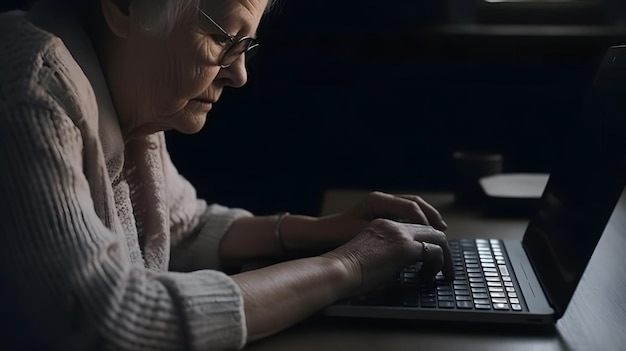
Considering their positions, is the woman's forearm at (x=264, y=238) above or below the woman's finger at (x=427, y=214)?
below

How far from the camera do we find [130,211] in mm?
1214

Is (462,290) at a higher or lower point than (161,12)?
lower

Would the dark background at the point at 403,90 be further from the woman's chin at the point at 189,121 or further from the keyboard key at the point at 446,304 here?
the keyboard key at the point at 446,304

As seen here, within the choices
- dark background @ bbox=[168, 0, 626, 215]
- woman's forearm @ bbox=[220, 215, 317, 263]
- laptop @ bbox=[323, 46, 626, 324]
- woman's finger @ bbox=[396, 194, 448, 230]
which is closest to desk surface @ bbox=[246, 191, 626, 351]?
laptop @ bbox=[323, 46, 626, 324]

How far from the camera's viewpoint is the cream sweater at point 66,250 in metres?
0.84

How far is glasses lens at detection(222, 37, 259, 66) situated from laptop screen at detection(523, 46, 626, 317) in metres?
0.50

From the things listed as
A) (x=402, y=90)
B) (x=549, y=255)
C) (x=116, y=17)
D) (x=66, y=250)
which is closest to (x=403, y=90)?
(x=402, y=90)

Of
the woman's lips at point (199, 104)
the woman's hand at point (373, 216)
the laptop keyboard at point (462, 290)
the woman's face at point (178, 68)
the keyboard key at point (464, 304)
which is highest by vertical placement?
the woman's face at point (178, 68)

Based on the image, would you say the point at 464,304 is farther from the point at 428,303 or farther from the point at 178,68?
the point at 178,68

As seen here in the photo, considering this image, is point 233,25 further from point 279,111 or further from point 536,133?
point 536,133

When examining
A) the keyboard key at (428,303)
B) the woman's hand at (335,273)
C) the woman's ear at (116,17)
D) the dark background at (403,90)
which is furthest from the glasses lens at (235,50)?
the dark background at (403,90)

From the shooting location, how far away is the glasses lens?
1102 millimetres

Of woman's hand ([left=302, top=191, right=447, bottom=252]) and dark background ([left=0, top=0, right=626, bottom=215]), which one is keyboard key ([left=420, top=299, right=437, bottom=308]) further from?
dark background ([left=0, top=0, right=626, bottom=215])

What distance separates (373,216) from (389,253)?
27 cm
